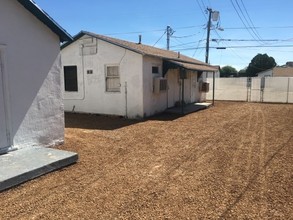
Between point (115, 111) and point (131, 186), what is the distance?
8.07 meters

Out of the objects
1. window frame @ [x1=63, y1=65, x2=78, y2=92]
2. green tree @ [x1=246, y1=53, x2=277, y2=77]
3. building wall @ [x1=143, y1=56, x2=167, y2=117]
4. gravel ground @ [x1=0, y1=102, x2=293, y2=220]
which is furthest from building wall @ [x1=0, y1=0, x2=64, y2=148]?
green tree @ [x1=246, y1=53, x2=277, y2=77]

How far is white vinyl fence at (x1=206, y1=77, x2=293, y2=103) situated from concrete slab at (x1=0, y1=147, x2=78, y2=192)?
17.3 meters

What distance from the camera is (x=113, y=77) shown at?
12.3 m

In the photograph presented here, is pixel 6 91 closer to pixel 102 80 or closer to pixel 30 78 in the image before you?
pixel 30 78

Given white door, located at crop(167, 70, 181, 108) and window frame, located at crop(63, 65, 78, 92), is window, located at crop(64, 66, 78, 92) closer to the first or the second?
window frame, located at crop(63, 65, 78, 92)

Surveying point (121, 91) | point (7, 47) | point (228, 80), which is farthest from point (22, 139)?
point (228, 80)

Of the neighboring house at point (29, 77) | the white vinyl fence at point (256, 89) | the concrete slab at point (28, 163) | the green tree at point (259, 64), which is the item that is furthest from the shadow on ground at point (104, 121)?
the green tree at point (259, 64)

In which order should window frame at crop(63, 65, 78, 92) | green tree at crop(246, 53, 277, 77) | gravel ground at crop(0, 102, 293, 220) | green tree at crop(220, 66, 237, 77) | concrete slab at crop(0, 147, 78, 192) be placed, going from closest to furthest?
gravel ground at crop(0, 102, 293, 220) < concrete slab at crop(0, 147, 78, 192) < window frame at crop(63, 65, 78, 92) < green tree at crop(246, 53, 277, 77) < green tree at crop(220, 66, 237, 77)

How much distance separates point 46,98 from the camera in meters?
6.43

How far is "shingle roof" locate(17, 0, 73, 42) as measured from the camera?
5.77 metres

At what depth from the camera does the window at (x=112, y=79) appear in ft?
40.0

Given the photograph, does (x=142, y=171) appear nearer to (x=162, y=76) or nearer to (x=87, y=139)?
(x=87, y=139)

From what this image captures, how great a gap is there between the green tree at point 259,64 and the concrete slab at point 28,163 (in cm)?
6291

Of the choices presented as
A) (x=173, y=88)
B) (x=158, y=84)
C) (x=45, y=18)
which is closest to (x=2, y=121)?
(x=45, y=18)
